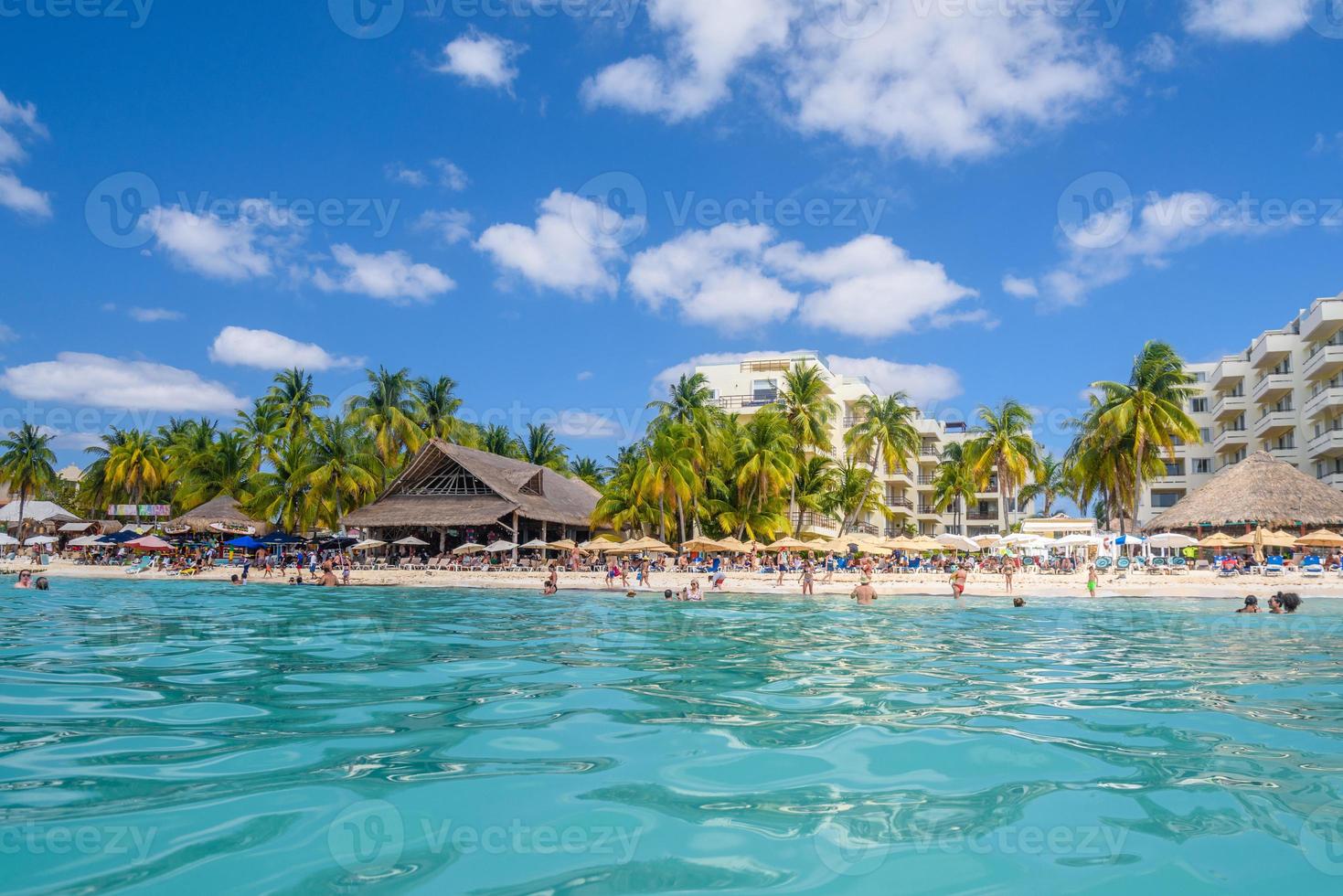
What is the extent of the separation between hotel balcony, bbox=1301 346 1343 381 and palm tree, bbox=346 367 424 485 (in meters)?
46.7

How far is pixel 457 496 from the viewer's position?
1646 inches

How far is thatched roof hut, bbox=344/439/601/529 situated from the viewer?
39.5 meters

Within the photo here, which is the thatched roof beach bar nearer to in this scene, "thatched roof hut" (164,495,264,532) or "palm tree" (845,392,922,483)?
"thatched roof hut" (164,495,264,532)

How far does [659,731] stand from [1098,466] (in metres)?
40.8

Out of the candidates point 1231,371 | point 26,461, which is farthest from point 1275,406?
point 26,461

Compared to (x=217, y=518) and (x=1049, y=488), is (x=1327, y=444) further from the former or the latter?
(x=217, y=518)

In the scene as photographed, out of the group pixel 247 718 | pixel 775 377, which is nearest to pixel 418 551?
pixel 775 377

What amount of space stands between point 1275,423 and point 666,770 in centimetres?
5409

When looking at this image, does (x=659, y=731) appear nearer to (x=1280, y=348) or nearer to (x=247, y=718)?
(x=247, y=718)

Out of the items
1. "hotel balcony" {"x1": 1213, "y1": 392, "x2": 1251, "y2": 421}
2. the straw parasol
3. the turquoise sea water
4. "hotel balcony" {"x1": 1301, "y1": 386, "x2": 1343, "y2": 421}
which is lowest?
the turquoise sea water

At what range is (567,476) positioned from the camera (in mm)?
59312

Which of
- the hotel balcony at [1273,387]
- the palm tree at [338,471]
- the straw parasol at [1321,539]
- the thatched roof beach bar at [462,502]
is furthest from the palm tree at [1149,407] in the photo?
the palm tree at [338,471]

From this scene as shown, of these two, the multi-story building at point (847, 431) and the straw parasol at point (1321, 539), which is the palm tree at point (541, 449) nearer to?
the multi-story building at point (847, 431)

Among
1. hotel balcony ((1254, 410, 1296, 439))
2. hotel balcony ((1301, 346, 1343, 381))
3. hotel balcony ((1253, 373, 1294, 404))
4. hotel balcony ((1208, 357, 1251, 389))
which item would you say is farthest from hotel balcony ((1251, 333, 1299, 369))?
hotel balcony ((1208, 357, 1251, 389))
